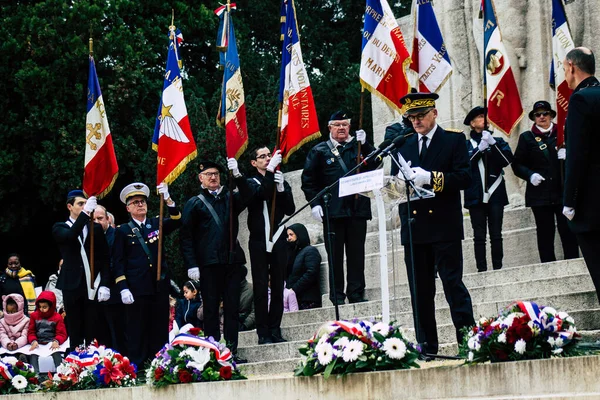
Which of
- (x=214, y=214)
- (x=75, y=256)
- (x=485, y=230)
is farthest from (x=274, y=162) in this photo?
(x=485, y=230)

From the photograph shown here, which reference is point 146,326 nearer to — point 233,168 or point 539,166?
point 233,168

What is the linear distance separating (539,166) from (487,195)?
2.23ft

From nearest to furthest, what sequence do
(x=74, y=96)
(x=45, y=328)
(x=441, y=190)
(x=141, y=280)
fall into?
1. (x=441, y=190)
2. (x=141, y=280)
3. (x=45, y=328)
4. (x=74, y=96)

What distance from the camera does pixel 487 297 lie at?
11227mm

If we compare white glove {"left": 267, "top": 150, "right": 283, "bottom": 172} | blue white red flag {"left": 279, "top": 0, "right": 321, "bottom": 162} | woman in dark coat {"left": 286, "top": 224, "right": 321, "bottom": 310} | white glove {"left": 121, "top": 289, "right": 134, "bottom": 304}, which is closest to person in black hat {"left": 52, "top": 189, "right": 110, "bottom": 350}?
white glove {"left": 121, "top": 289, "right": 134, "bottom": 304}

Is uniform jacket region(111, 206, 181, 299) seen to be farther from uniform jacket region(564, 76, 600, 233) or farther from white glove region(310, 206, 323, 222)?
uniform jacket region(564, 76, 600, 233)

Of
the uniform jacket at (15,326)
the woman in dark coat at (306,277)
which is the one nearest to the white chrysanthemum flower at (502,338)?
the woman in dark coat at (306,277)

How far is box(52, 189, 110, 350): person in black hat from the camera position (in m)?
11.8

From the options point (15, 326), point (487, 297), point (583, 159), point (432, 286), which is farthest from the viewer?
point (15, 326)

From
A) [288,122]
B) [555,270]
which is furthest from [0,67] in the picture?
[555,270]

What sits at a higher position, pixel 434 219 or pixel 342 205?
pixel 342 205

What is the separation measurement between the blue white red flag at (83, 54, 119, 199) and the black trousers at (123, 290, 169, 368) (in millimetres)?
1459

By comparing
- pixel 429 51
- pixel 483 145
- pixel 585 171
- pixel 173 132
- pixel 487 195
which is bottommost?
pixel 585 171

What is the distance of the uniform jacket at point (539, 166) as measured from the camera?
12.2m
